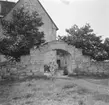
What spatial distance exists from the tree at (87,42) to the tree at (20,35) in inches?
137

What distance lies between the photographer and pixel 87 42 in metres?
13.5

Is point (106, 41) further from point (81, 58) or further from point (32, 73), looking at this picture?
point (32, 73)

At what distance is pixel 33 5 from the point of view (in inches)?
746

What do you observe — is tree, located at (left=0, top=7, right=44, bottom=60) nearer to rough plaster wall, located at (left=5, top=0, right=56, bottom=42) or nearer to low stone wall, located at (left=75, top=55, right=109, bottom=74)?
low stone wall, located at (left=75, top=55, right=109, bottom=74)

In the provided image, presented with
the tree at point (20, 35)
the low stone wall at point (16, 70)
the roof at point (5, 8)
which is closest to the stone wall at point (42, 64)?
the low stone wall at point (16, 70)

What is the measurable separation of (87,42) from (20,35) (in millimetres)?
6376

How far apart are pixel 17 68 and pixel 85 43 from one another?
678 centimetres

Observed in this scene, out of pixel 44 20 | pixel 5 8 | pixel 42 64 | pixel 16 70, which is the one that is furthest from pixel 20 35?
pixel 5 8

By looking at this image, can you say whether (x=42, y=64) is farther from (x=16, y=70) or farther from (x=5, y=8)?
(x=5, y=8)

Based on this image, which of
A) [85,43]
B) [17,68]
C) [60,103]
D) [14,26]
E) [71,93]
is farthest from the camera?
[85,43]

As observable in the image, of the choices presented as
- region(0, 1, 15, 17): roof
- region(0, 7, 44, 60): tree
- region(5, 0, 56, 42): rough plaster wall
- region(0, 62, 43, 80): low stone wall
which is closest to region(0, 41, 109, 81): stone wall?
region(0, 62, 43, 80): low stone wall

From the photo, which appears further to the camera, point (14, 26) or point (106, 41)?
point (106, 41)

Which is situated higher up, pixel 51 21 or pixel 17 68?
pixel 51 21

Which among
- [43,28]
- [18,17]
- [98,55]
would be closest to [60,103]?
[98,55]
